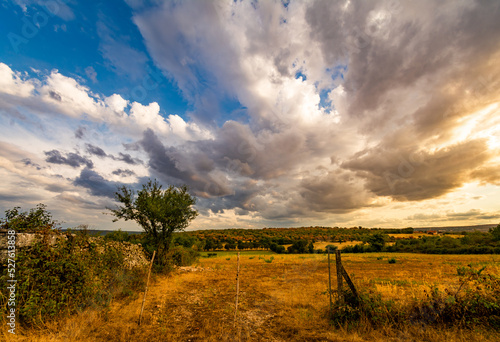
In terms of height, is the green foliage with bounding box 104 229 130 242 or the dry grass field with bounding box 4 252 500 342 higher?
the green foliage with bounding box 104 229 130 242

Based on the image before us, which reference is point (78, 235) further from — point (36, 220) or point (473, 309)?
point (473, 309)

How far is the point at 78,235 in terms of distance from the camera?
9.76 meters

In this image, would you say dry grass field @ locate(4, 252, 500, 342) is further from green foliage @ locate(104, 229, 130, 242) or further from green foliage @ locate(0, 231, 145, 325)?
green foliage @ locate(104, 229, 130, 242)

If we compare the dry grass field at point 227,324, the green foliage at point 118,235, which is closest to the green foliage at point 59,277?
the dry grass field at point 227,324

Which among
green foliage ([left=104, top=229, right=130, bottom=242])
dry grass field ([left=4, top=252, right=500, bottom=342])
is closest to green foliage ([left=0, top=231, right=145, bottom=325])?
dry grass field ([left=4, top=252, right=500, bottom=342])

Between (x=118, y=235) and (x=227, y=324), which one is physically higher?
(x=118, y=235)

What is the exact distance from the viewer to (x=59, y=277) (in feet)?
28.2

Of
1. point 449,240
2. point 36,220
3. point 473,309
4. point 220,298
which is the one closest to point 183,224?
point 220,298

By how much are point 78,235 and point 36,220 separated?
1.63 meters

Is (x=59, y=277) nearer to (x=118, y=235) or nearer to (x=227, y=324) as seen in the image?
(x=227, y=324)

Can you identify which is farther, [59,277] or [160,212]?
[160,212]

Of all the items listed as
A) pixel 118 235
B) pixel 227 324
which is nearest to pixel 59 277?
pixel 227 324

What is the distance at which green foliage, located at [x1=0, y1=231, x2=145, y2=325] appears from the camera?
764cm

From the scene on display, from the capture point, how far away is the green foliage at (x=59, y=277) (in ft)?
25.1
